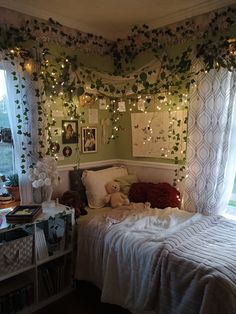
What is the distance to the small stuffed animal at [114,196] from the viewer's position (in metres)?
2.85

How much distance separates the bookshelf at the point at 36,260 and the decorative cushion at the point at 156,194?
0.81 metres

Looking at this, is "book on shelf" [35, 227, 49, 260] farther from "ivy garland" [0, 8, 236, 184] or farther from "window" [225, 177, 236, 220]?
"window" [225, 177, 236, 220]

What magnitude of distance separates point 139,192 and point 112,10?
189cm

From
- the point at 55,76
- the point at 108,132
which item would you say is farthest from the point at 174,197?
the point at 55,76

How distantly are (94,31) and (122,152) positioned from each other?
1.50 m

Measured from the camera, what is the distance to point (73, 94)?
9.32 feet

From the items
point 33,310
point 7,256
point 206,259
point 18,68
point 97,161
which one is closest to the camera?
point 206,259

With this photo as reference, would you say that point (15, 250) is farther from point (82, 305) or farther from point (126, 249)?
point (126, 249)

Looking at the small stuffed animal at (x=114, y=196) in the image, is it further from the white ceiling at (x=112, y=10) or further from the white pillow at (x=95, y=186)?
the white ceiling at (x=112, y=10)

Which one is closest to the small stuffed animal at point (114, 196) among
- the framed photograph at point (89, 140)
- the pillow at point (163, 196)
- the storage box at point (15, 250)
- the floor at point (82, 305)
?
the pillow at point (163, 196)

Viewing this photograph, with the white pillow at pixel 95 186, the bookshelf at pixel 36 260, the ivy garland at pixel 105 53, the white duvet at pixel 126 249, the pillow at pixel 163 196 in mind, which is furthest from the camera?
the white pillow at pixel 95 186

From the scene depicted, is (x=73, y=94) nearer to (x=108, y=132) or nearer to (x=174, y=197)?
A: (x=108, y=132)

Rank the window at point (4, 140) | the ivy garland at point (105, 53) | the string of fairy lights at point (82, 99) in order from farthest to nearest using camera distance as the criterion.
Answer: the string of fairy lights at point (82, 99) < the window at point (4, 140) < the ivy garland at point (105, 53)

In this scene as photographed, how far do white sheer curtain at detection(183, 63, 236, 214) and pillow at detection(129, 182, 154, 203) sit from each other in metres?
0.52
